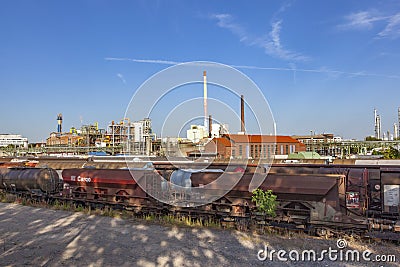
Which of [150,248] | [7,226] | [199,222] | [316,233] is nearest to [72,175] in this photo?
[7,226]

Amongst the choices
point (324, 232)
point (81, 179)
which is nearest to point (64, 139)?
point (81, 179)

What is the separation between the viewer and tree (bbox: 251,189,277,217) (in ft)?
37.1

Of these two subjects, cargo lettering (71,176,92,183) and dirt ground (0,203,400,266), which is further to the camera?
cargo lettering (71,176,92,183)

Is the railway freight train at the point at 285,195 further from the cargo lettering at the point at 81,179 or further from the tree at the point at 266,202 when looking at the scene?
the cargo lettering at the point at 81,179

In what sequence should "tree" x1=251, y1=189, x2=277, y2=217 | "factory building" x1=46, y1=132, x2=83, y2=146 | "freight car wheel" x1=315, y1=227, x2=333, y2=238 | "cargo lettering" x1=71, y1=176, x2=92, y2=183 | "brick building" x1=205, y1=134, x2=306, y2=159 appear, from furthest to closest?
1. "factory building" x1=46, y1=132, x2=83, y2=146
2. "brick building" x1=205, y1=134, x2=306, y2=159
3. "cargo lettering" x1=71, y1=176, x2=92, y2=183
4. "tree" x1=251, y1=189, x2=277, y2=217
5. "freight car wheel" x1=315, y1=227, x2=333, y2=238

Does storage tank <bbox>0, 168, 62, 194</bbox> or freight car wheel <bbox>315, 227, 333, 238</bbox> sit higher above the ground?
storage tank <bbox>0, 168, 62, 194</bbox>

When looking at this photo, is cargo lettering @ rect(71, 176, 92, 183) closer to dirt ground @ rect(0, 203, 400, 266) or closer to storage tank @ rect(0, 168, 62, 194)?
storage tank @ rect(0, 168, 62, 194)

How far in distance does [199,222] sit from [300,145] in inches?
2340

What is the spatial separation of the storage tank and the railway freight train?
12.6ft

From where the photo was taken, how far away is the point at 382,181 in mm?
11250

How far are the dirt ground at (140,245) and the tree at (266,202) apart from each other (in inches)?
40.0

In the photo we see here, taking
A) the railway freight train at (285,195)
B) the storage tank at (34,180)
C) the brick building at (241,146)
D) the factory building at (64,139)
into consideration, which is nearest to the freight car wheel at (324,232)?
the railway freight train at (285,195)

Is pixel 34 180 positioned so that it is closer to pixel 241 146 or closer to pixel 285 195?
pixel 285 195

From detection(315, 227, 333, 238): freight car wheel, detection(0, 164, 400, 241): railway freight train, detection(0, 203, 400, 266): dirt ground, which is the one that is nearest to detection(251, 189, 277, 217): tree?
detection(0, 164, 400, 241): railway freight train
